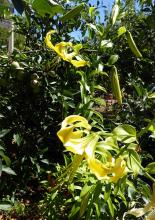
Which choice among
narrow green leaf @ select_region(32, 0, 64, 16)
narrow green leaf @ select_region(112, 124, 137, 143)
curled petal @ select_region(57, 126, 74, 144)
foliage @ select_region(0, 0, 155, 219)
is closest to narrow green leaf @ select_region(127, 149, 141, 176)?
narrow green leaf @ select_region(112, 124, 137, 143)

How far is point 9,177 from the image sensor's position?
263cm

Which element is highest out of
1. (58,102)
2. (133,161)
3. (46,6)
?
(46,6)

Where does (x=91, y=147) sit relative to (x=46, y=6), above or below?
below

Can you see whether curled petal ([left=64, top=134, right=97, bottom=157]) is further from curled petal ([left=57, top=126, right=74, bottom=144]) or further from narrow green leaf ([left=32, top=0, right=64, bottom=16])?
narrow green leaf ([left=32, top=0, right=64, bottom=16])

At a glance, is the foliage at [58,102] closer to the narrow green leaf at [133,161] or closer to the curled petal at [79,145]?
the narrow green leaf at [133,161]

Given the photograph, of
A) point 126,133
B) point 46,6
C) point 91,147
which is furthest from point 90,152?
point 46,6

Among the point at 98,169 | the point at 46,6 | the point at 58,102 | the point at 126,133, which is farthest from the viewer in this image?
the point at 58,102

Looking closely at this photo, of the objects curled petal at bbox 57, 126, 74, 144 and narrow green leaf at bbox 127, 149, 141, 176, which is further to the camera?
narrow green leaf at bbox 127, 149, 141, 176

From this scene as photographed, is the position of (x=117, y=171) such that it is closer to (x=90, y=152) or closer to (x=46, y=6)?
(x=90, y=152)

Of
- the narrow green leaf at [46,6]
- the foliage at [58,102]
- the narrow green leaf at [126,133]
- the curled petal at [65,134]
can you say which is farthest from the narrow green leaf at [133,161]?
the foliage at [58,102]

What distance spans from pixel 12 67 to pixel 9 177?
720 millimetres

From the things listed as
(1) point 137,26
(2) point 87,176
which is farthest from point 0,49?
(2) point 87,176

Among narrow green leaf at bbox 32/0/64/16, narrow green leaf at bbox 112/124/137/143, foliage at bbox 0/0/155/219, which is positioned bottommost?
foliage at bbox 0/0/155/219

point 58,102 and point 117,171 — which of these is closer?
point 117,171
